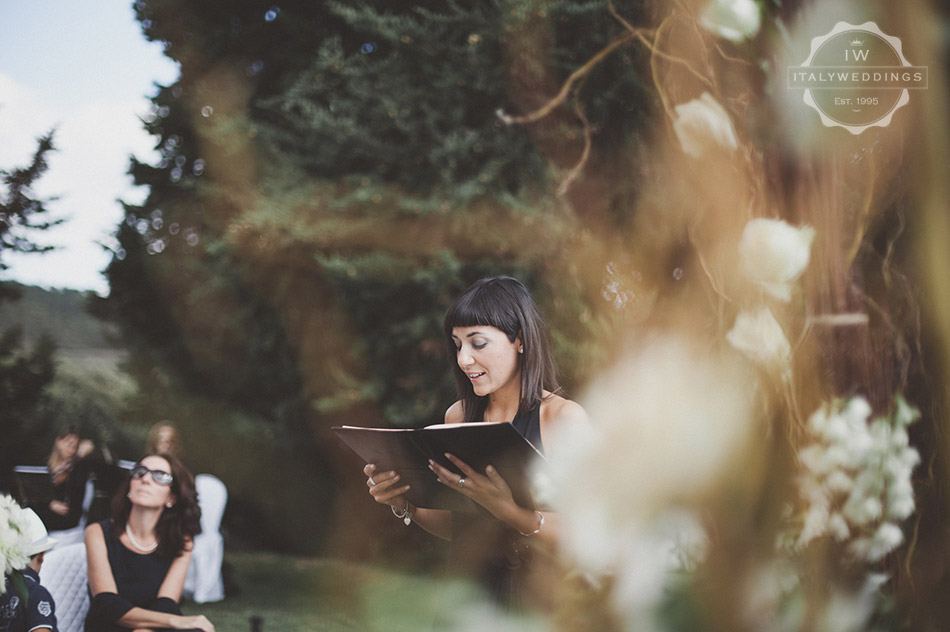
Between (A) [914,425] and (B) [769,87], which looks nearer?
(A) [914,425]

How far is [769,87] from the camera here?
2.59 m

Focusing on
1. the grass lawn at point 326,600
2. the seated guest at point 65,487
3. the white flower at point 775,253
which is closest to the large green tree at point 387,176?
A: the grass lawn at point 326,600

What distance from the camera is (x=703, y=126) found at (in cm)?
299

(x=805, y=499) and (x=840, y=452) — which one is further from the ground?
(x=840, y=452)

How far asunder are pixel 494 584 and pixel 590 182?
9.81ft

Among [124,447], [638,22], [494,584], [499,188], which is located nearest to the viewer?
[494,584]

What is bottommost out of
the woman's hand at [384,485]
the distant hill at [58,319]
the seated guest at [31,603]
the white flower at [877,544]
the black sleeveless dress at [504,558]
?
the seated guest at [31,603]

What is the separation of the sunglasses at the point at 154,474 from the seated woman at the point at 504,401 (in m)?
1.30

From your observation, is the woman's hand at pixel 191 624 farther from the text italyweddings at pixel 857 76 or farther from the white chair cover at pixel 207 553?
the text italyweddings at pixel 857 76

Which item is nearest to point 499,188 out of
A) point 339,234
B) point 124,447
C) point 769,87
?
point 339,234

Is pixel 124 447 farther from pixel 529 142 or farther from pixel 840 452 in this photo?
pixel 840 452

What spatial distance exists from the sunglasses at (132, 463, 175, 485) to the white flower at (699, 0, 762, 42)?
7.85ft

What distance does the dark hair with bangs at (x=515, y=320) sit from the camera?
164 centimetres

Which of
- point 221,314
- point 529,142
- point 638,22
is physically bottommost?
point 221,314
